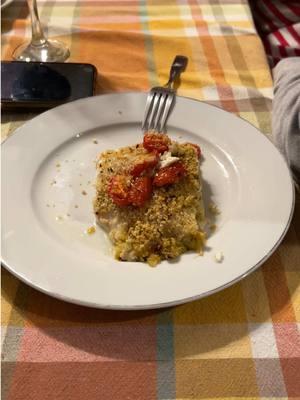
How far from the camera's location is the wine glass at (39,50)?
1425 millimetres

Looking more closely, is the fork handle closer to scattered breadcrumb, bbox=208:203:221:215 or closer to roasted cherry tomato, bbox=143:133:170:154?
roasted cherry tomato, bbox=143:133:170:154

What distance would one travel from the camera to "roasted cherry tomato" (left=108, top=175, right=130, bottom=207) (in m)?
0.88

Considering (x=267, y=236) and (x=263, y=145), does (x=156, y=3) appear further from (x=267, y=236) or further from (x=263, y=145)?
(x=267, y=236)

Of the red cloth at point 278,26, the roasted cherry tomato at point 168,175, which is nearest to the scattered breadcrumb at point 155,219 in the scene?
the roasted cherry tomato at point 168,175

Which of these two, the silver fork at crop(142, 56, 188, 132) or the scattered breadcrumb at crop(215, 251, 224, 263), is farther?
the silver fork at crop(142, 56, 188, 132)

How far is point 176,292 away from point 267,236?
22cm

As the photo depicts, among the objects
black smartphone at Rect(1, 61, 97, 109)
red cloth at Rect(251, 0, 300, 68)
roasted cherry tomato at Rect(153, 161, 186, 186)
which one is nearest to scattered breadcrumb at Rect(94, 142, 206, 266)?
roasted cherry tomato at Rect(153, 161, 186, 186)

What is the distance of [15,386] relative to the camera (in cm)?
68

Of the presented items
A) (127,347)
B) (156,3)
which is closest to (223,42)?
(156,3)

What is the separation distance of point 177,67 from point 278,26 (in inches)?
27.5

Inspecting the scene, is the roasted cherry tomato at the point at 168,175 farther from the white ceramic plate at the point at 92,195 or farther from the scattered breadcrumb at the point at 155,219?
the white ceramic plate at the point at 92,195

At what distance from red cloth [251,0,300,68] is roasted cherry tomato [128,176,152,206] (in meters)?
1.05

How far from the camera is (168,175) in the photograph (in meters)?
0.91

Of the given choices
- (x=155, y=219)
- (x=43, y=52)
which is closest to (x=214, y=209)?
(x=155, y=219)
